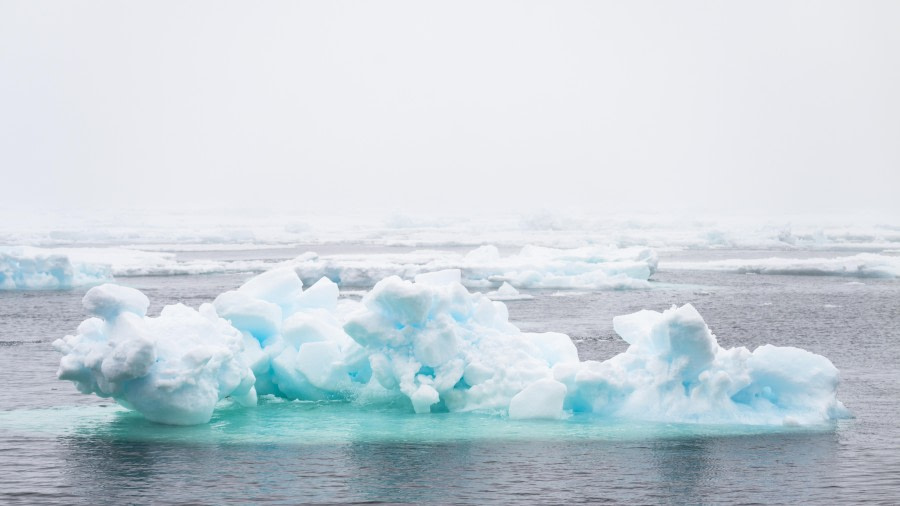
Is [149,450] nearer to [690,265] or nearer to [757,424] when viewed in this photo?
[757,424]

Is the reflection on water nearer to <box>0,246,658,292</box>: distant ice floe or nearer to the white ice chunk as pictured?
the white ice chunk

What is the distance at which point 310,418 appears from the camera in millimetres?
13062

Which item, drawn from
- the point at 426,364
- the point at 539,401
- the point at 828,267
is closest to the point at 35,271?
the point at 426,364

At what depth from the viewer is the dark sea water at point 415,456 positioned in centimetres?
998

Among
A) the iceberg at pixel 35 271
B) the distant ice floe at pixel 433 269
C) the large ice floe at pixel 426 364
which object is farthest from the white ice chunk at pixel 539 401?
the iceberg at pixel 35 271

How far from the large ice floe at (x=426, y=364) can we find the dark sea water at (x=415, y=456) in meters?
0.32

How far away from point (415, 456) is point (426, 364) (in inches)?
79.5

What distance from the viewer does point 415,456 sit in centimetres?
1124

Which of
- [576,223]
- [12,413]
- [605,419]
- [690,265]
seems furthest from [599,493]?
[576,223]

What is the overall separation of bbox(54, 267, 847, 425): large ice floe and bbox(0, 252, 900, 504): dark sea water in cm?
32

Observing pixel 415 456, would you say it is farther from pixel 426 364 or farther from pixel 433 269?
pixel 433 269

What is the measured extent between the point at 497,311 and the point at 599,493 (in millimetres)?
4426

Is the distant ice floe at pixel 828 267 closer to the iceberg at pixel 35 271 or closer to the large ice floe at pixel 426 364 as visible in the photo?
the iceberg at pixel 35 271

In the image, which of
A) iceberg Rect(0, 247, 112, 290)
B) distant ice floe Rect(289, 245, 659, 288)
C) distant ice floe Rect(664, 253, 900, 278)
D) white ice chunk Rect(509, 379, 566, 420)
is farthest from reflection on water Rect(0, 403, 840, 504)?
distant ice floe Rect(664, 253, 900, 278)
